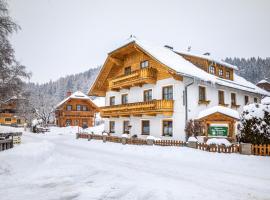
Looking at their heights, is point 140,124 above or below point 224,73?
below

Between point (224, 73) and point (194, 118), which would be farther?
point (224, 73)

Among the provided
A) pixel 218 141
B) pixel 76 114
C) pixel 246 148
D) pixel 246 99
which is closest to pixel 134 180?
pixel 246 148

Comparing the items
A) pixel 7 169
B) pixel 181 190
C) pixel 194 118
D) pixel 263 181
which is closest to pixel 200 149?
pixel 194 118

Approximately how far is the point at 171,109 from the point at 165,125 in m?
2.09

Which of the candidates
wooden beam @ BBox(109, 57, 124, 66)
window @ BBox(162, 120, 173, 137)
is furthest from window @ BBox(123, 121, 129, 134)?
wooden beam @ BBox(109, 57, 124, 66)

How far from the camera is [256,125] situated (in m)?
13.9

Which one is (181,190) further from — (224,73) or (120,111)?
(224,73)

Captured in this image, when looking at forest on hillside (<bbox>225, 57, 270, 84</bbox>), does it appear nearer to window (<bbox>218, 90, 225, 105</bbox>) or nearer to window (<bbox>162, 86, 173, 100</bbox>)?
window (<bbox>218, 90, 225, 105</bbox>)

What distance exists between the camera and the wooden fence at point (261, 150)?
13.0 m

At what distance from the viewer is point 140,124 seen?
25453 mm

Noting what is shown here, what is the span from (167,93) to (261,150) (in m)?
11.0

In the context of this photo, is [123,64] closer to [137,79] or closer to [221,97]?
[137,79]

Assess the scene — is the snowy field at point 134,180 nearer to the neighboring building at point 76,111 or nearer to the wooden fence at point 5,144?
the wooden fence at point 5,144

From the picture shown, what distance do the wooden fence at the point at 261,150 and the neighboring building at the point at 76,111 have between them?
4200cm
